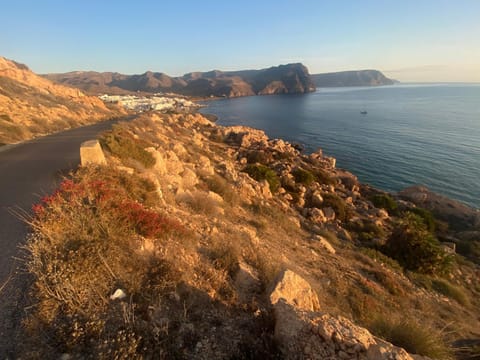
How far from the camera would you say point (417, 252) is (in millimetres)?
12594

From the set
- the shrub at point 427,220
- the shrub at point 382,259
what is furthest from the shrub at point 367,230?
the shrub at point 427,220

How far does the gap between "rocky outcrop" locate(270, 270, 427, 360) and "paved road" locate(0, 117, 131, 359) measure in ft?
11.1

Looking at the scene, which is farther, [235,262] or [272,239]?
[272,239]

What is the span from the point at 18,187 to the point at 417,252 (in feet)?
53.3

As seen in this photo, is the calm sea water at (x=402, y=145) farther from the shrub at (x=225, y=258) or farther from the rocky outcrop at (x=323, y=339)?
the rocky outcrop at (x=323, y=339)

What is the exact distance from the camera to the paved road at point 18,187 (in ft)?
12.9

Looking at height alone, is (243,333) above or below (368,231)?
above

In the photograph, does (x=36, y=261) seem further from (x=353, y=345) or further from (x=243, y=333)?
(x=353, y=345)

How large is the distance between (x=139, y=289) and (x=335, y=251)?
9124 mm

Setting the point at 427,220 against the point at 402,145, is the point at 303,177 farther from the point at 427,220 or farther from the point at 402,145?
the point at 402,145

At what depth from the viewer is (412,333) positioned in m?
4.46

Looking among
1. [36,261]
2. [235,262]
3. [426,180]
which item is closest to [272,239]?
[235,262]

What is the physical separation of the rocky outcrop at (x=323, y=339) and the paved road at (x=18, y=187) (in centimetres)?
339

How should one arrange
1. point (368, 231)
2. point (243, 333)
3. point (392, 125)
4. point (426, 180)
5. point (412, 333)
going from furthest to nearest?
1. point (392, 125)
2. point (426, 180)
3. point (368, 231)
4. point (412, 333)
5. point (243, 333)
